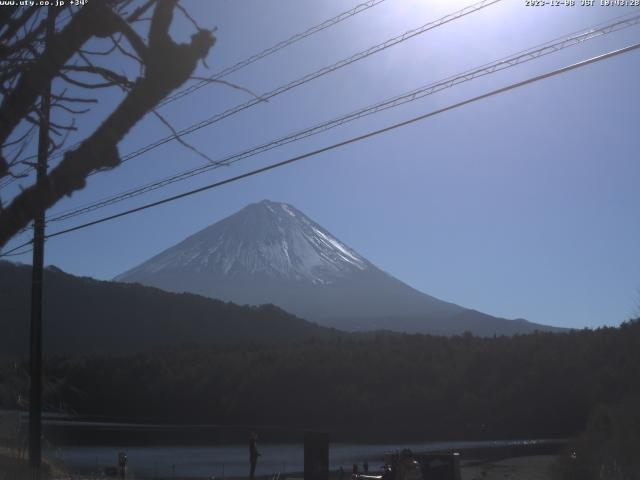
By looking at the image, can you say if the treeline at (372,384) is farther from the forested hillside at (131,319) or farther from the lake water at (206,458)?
the lake water at (206,458)

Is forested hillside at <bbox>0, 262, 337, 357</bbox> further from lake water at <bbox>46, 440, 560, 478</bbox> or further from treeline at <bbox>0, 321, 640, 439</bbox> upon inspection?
lake water at <bbox>46, 440, 560, 478</bbox>

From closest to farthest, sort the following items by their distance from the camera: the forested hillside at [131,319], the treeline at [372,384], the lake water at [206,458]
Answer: the lake water at [206,458] < the treeline at [372,384] < the forested hillside at [131,319]

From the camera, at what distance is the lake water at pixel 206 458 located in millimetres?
29859

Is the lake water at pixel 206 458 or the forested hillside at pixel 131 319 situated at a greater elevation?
the forested hillside at pixel 131 319

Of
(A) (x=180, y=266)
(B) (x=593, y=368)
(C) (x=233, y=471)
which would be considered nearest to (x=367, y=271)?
(A) (x=180, y=266)

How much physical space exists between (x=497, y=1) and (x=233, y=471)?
2446 centimetres

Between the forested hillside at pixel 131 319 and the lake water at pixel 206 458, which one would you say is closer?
the lake water at pixel 206 458

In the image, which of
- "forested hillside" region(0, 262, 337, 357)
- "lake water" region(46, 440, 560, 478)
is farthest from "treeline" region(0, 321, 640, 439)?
"lake water" region(46, 440, 560, 478)

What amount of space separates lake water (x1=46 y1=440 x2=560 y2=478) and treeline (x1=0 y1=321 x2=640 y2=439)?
1314 cm

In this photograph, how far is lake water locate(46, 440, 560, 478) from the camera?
29859 millimetres

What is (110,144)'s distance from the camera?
4652 mm

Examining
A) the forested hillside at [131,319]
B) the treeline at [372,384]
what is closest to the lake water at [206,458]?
the treeline at [372,384]

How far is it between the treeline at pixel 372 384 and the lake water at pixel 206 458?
13.1m

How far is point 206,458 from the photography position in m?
37.8
